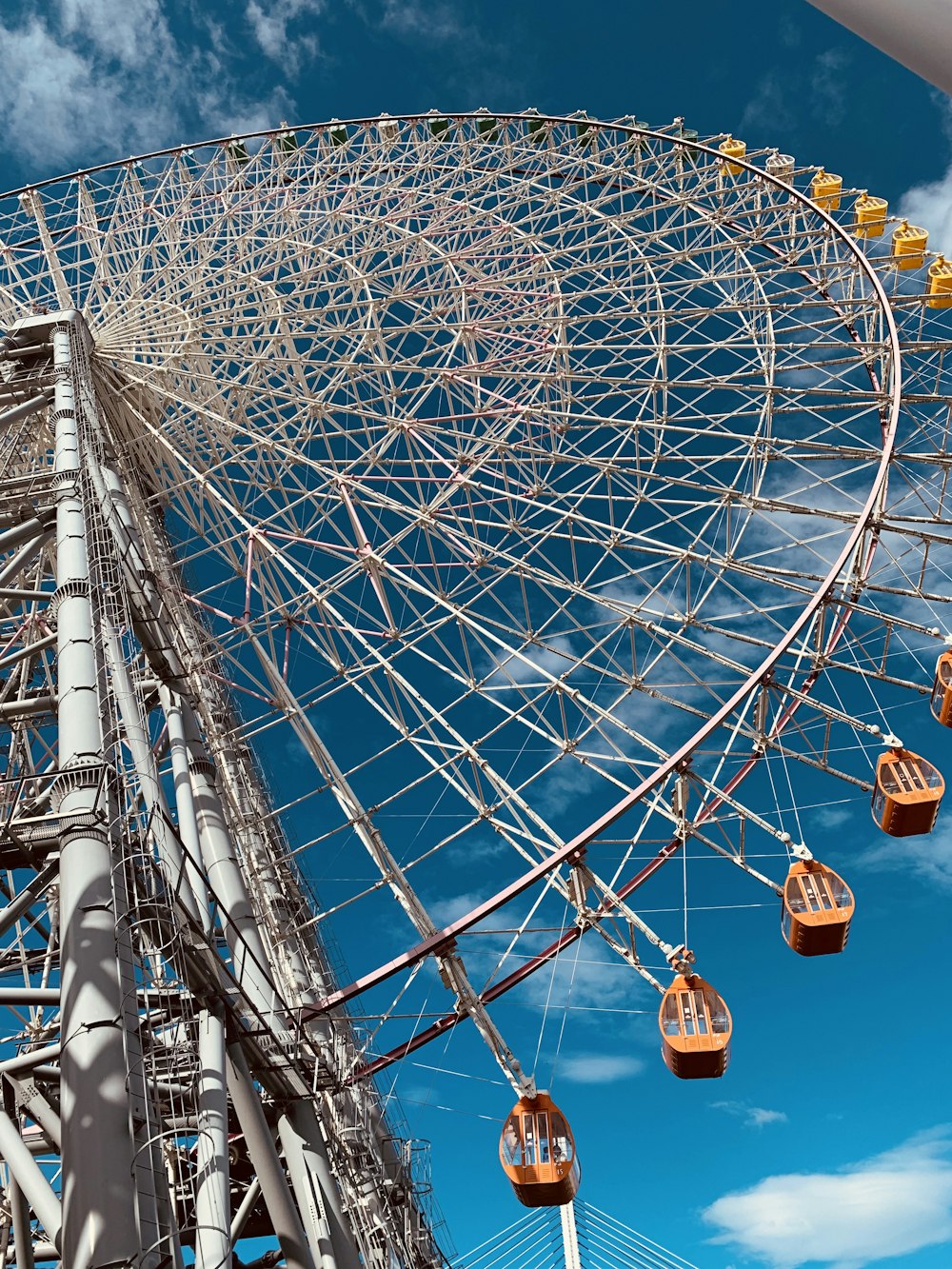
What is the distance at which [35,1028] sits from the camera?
13172 millimetres

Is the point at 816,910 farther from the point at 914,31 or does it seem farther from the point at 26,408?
the point at 914,31

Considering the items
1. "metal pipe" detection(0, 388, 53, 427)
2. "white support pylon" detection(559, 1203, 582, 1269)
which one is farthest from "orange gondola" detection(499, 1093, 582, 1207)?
"metal pipe" detection(0, 388, 53, 427)

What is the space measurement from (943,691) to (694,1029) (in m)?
6.09

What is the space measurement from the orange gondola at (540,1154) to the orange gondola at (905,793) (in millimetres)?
5881

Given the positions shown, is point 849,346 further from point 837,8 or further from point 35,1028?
point 837,8

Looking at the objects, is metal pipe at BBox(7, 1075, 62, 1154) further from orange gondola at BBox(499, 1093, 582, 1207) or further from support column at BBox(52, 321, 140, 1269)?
orange gondola at BBox(499, 1093, 582, 1207)

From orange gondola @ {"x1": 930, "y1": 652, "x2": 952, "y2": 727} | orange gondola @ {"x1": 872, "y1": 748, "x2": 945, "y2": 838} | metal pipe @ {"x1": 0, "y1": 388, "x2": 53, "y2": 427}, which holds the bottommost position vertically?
orange gondola @ {"x1": 872, "y1": 748, "x2": 945, "y2": 838}

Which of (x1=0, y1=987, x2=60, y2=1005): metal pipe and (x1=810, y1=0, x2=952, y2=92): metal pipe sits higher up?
(x1=0, y1=987, x2=60, y2=1005): metal pipe

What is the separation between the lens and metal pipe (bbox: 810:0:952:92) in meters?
2.97

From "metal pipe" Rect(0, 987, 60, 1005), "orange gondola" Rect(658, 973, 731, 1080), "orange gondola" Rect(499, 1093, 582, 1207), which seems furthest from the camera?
"orange gondola" Rect(658, 973, 731, 1080)

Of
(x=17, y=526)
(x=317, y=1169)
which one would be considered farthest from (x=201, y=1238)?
(x=17, y=526)

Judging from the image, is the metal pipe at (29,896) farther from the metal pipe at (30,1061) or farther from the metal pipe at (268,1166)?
the metal pipe at (268,1166)

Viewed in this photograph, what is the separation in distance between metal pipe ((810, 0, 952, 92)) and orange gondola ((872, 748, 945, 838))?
44.9 ft

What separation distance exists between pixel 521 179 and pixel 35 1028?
1730 cm
